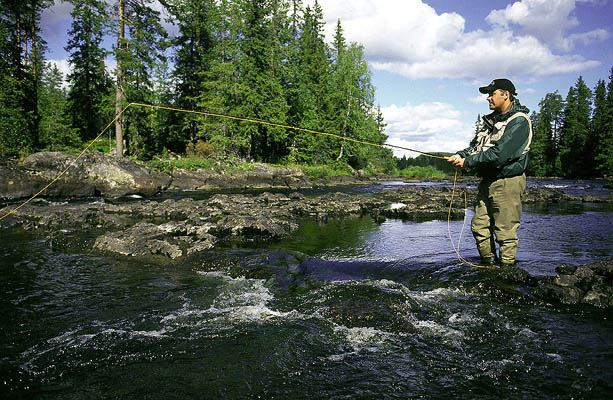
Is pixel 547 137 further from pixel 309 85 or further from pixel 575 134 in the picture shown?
pixel 309 85

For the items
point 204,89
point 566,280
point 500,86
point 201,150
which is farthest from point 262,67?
point 566,280

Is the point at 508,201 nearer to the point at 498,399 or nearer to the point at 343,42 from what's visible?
the point at 498,399

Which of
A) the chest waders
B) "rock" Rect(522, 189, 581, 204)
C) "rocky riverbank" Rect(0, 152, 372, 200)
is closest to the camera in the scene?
the chest waders

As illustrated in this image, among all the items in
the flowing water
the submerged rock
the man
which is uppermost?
the man

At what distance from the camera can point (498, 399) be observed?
317 centimetres

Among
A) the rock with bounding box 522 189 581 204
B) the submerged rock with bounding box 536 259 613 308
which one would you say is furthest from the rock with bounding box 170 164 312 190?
the submerged rock with bounding box 536 259 613 308

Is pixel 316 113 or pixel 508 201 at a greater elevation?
pixel 316 113

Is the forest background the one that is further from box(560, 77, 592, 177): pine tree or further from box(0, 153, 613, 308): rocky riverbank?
box(0, 153, 613, 308): rocky riverbank

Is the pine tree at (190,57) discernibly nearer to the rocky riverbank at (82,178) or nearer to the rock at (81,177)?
the rocky riverbank at (82,178)

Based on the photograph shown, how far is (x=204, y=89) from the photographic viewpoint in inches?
1604

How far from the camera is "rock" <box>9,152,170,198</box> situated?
19.5 m

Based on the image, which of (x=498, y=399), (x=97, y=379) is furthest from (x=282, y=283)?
(x=498, y=399)

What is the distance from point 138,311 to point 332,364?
3.31 meters

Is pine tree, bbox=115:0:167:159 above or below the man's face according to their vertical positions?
above
